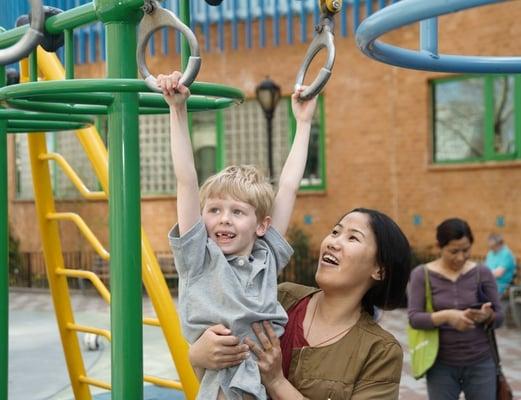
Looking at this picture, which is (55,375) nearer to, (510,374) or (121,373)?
(510,374)

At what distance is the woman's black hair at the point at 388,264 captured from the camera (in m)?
1.92

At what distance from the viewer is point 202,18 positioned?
31.7ft

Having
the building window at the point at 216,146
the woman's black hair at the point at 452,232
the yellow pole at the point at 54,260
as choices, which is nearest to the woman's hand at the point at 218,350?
the yellow pole at the point at 54,260

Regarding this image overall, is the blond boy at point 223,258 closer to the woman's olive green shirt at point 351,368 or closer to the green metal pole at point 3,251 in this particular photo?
the woman's olive green shirt at point 351,368

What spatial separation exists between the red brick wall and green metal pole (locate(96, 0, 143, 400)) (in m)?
9.63

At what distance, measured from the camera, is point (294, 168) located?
82.6 inches

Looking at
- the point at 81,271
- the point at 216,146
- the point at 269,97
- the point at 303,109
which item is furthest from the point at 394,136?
the point at 303,109

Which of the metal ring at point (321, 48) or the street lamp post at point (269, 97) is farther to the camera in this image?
the street lamp post at point (269, 97)

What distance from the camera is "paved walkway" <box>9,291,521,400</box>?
5.91 m

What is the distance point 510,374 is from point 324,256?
523 cm

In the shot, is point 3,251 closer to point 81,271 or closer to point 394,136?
point 81,271

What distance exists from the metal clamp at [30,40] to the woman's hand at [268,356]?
32.8 inches

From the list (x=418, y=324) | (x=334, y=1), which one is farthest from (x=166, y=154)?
(x=334, y=1)

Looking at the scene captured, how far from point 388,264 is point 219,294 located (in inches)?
17.7
